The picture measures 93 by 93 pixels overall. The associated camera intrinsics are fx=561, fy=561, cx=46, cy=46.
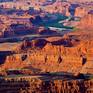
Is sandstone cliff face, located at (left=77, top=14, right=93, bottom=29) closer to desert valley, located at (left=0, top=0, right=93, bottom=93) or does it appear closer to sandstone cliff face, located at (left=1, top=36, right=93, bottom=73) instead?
desert valley, located at (left=0, top=0, right=93, bottom=93)

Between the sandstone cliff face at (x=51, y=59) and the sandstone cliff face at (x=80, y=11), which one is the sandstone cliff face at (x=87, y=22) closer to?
the sandstone cliff face at (x=80, y=11)

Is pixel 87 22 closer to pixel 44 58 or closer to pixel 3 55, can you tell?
pixel 3 55

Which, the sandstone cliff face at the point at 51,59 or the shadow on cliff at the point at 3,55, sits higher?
the sandstone cliff face at the point at 51,59

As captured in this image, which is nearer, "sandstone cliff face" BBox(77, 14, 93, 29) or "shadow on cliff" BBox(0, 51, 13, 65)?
"shadow on cliff" BBox(0, 51, 13, 65)

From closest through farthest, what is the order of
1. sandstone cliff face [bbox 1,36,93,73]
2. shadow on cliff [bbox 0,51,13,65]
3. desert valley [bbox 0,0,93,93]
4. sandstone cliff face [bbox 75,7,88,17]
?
desert valley [bbox 0,0,93,93]
sandstone cliff face [bbox 1,36,93,73]
shadow on cliff [bbox 0,51,13,65]
sandstone cliff face [bbox 75,7,88,17]

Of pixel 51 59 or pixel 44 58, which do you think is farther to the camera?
pixel 44 58

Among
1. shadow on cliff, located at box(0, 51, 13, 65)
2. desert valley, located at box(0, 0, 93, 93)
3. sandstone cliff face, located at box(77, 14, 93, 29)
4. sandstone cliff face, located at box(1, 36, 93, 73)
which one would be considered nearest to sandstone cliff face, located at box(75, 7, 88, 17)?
desert valley, located at box(0, 0, 93, 93)

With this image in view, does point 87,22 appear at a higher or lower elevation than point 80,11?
higher

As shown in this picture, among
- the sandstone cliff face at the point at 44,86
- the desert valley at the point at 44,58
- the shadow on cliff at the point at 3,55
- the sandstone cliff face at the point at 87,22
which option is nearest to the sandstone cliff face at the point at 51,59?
the desert valley at the point at 44,58

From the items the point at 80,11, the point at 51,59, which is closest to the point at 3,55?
the point at 51,59

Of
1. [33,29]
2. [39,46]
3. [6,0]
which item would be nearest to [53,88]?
[39,46]

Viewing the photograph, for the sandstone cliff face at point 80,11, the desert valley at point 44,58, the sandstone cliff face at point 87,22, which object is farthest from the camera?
the sandstone cliff face at point 80,11

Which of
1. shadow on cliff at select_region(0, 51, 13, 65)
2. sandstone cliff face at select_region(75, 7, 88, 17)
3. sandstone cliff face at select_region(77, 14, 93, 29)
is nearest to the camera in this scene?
shadow on cliff at select_region(0, 51, 13, 65)
